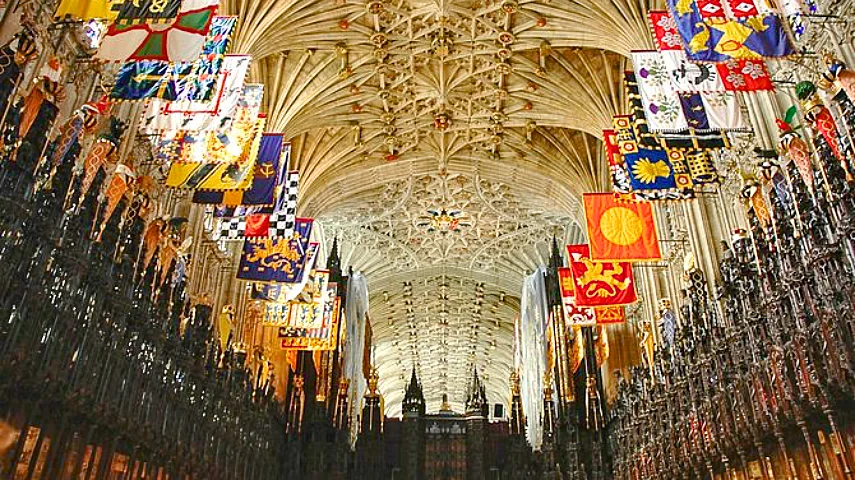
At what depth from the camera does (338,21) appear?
17406mm

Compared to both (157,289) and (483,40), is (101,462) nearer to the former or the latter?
(157,289)

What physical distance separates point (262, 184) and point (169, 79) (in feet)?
12.8

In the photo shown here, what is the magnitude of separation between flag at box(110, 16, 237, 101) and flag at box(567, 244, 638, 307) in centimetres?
958

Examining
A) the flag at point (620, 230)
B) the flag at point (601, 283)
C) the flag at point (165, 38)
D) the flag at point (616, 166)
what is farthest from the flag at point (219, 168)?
the flag at point (601, 283)

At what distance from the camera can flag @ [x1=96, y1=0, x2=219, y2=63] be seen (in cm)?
748

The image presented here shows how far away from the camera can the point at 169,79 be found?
8.29 meters

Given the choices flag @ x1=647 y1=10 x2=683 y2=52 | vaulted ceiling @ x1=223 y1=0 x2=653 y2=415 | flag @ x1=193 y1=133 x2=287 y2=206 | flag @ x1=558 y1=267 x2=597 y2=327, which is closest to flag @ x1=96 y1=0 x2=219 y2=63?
flag @ x1=193 y1=133 x2=287 y2=206

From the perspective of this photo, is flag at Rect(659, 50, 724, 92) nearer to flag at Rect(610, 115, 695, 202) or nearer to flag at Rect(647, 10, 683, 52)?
flag at Rect(647, 10, 683, 52)

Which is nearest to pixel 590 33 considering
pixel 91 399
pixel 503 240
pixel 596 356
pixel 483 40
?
pixel 483 40

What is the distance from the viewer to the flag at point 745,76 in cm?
841

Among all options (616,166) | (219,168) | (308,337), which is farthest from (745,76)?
(308,337)

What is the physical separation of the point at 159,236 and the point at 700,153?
30.5 ft

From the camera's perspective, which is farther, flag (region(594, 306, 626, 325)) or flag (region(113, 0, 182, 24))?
flag (region(594, 306, 626, 325))

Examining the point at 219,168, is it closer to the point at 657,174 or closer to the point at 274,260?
Result: the point at 274,260
